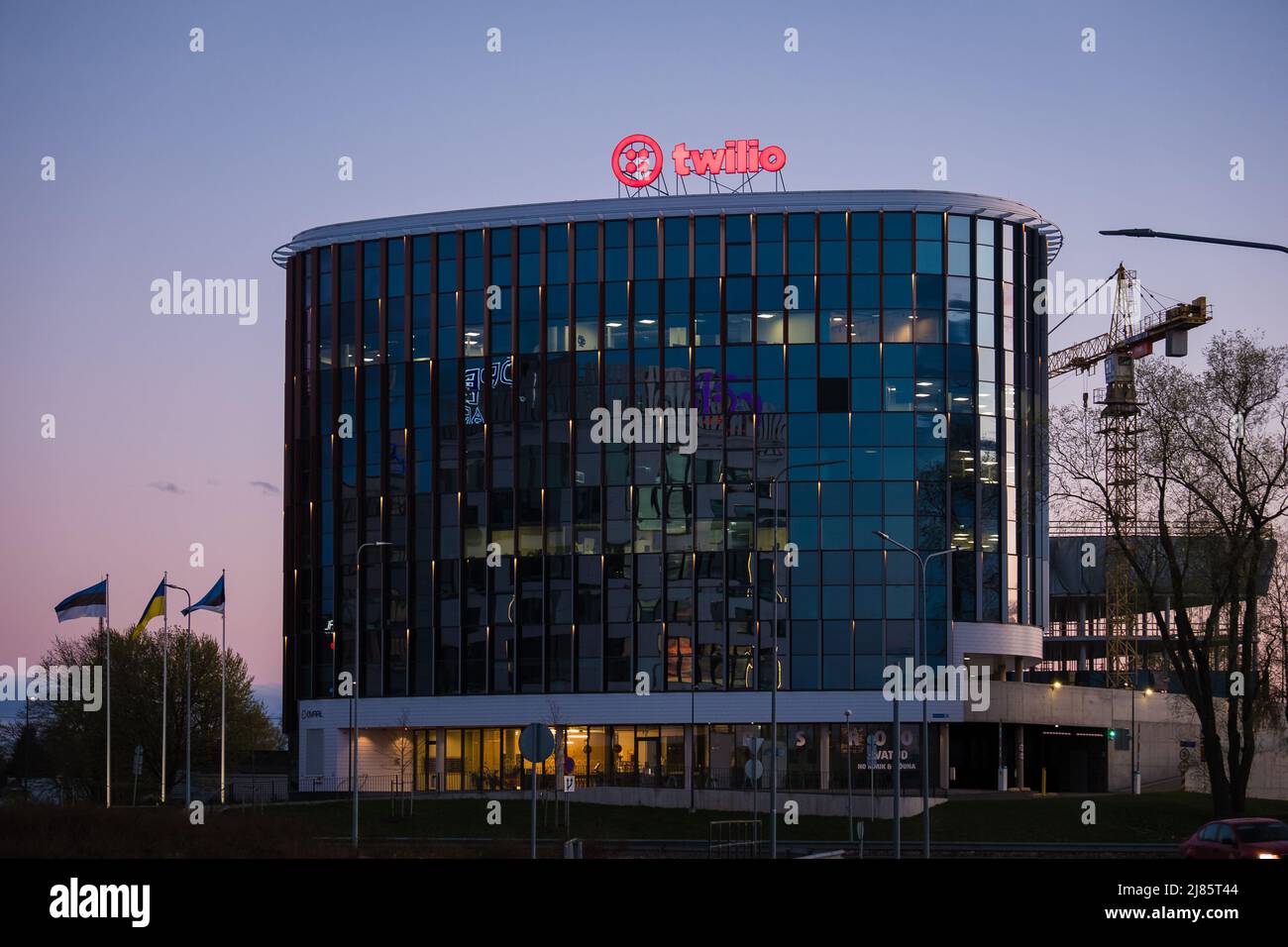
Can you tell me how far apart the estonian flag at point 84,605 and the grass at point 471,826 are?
38.4 feet

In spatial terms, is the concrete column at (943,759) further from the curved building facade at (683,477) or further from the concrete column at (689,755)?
the concrete column at (689,755)

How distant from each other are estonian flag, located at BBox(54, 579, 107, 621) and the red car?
49.0 m

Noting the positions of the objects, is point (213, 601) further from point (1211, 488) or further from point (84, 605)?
point (1211, 488)

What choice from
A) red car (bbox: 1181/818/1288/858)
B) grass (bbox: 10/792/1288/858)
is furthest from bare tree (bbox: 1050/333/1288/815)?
red car (bbox: 1181/818/1288/858)

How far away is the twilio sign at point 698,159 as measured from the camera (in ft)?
293

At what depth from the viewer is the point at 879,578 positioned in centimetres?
Answer: 8600

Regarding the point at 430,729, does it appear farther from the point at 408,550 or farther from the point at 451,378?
the point at 451,378

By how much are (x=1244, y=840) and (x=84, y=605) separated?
5068cm

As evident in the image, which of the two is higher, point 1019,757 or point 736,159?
point 736,159

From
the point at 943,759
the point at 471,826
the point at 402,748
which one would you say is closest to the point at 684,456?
the point at 943,759

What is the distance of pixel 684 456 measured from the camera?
88.4 metres

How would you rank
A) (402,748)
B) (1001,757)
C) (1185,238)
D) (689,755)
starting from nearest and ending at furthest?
(1185,238), (689,755), (1001,757), (402,748)

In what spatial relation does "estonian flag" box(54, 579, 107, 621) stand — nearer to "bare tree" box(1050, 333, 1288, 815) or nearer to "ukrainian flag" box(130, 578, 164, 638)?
"ukrainian flag" box(130, 578, 164, 638)
